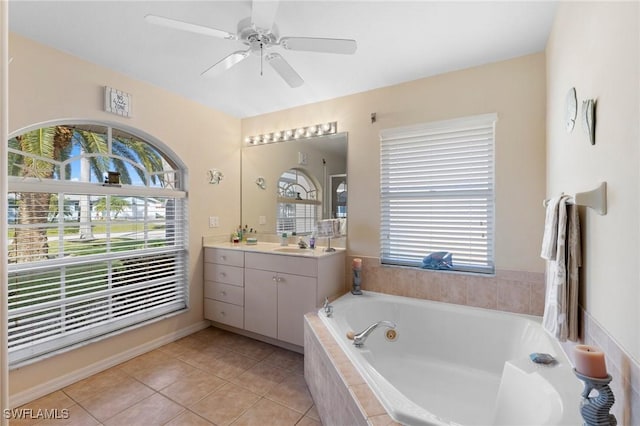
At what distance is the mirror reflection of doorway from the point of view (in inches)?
118

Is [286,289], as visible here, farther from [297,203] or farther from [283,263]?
[297,203]

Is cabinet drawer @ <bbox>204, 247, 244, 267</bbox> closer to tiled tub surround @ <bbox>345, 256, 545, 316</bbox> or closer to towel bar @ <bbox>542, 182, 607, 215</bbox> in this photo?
tiled tub surround @ <bbox>345, 256, 545, 316</bbox>

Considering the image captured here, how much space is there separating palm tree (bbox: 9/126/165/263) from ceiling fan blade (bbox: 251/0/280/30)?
178 centimetres

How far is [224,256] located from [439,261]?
2120 millimetres

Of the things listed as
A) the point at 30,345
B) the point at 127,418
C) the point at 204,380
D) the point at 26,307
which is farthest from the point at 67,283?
the point at 204,380

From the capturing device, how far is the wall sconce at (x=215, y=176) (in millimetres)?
3328

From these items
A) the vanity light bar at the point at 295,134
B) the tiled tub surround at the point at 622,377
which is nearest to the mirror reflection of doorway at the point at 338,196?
the vanity light bar at the point at 295,134

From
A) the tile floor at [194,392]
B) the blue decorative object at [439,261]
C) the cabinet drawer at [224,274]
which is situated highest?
the blue decorative object at [439,261]

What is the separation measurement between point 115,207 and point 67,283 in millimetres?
679

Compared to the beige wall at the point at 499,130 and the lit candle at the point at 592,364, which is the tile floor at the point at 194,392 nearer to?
the beige wall at the point at 499,130

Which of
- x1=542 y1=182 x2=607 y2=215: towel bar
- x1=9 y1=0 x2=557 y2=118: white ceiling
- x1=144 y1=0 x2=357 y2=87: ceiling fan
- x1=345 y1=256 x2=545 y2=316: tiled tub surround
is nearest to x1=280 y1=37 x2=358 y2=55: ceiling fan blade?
x1=144 y1=0 x2=357 y2=87: ceiling fan

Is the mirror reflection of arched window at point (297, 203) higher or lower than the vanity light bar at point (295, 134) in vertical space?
lower

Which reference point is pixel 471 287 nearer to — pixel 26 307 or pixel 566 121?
pixel 566 121

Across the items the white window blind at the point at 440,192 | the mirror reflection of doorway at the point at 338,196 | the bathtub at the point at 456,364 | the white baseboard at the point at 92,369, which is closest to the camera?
the bathtub at the point at 456,364
